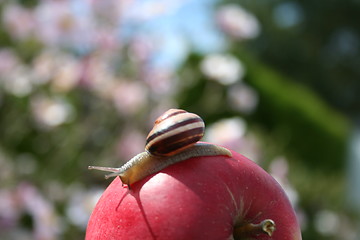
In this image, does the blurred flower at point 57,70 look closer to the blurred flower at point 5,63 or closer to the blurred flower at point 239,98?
the blurred flower at point 5,63

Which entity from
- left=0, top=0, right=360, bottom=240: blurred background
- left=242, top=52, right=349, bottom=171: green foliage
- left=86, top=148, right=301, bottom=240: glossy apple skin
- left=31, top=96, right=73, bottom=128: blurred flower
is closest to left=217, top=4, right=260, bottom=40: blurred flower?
left=0, top=0, right=360, bottom=240: blurred background

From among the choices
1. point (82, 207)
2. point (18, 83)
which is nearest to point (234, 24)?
point (18, 83)

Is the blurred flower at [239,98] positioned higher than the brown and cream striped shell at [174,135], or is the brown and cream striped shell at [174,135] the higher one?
the brown and cream striped shell at [174,135]

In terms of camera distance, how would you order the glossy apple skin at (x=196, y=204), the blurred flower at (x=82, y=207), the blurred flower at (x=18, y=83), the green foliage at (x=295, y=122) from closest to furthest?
1. the glossy apple skin at (x=196, y=204)
2. the blurred flower at (x=82, y=207)
3. the blurred flower at (x=18, y=83)
4. the green foliage at (x=295, y=122)

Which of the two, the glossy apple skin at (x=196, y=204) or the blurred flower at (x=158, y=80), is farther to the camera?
the blurred flower at (x=158, y=80)

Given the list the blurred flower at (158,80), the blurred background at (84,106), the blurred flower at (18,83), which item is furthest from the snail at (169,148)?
the blurred flower at (158,80)

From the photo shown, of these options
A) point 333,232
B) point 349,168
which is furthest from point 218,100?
point 349,168
